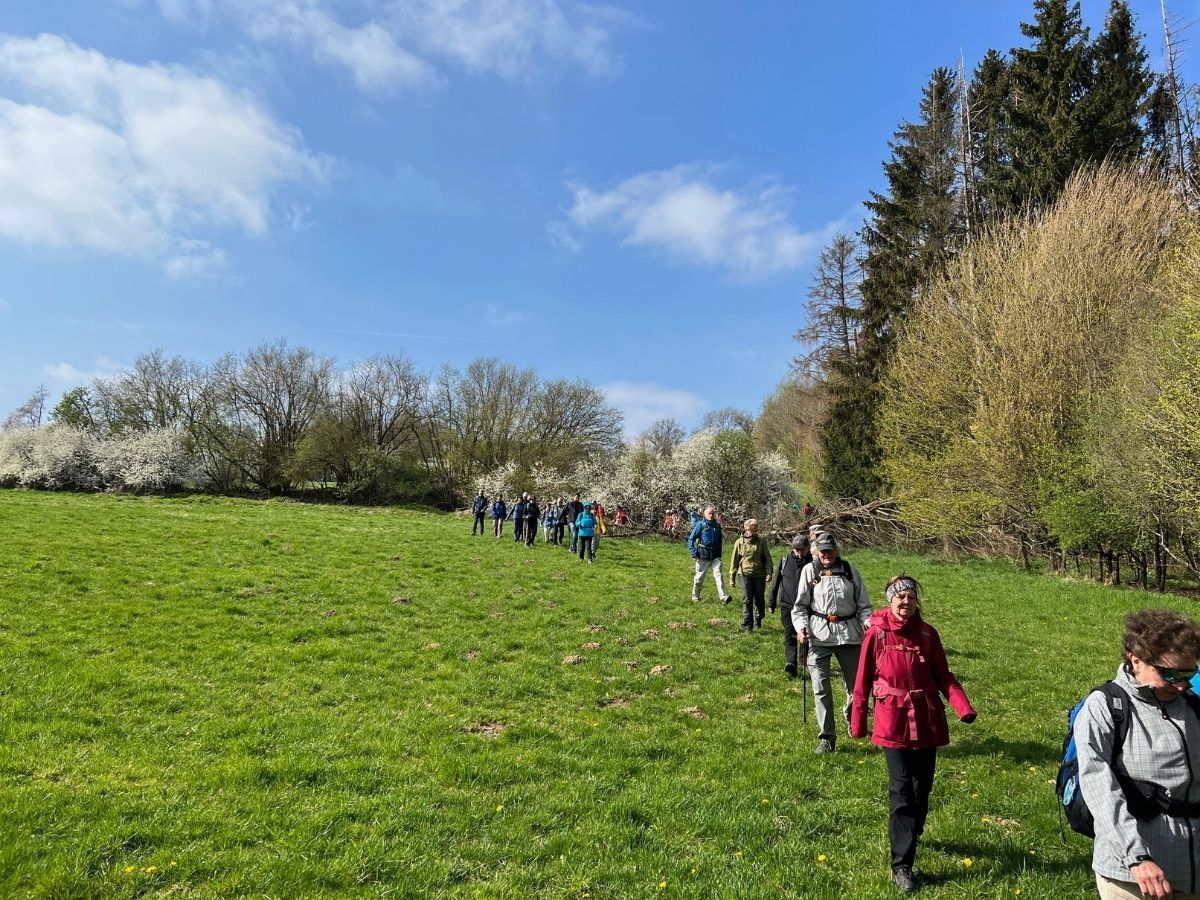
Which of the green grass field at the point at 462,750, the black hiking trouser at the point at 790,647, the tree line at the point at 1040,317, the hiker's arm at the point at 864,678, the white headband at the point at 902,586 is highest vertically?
the tree line at the point at 1040,317

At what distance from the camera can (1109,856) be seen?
278cm

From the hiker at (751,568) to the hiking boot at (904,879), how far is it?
6.79 metres

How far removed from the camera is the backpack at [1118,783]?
2.74m

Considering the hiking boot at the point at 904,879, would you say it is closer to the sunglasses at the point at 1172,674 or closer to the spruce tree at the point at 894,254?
the sunglasses at the point at 1172,674

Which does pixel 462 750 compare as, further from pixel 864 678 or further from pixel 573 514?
pixel 573 514

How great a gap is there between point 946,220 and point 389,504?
40.2 meters

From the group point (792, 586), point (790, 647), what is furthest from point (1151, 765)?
point (790, 647)

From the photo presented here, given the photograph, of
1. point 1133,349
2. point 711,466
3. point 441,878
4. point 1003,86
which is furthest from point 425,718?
point 1003,86

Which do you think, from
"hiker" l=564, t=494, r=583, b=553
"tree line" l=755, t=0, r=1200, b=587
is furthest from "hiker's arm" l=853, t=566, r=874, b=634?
"hiker" l=564, t=494, r=583, b=553

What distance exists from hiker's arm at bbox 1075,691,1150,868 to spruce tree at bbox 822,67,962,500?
27444 mm

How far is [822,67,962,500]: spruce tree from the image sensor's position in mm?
28750

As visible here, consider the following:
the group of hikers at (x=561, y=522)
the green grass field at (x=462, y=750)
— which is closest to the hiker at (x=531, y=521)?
the group of hikers at (x=561, y=522)

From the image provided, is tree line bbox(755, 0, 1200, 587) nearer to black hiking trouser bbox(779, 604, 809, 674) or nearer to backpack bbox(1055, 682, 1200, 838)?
black hiking trouser bbox(779, 604, 809, 674)

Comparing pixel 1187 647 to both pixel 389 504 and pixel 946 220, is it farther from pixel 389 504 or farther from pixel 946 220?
pixel 389 504
